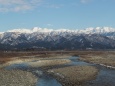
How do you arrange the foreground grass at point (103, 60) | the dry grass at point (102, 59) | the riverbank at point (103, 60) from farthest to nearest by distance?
the dry grass at point (102, 59), the foreground grass at point (103, 60), the riverbank at point (103, 60)

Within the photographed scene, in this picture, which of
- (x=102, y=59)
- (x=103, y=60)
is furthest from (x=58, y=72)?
(x=102, y=59)

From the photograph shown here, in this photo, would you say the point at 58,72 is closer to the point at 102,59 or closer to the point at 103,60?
the point at 103,60

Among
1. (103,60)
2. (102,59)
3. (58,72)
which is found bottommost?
(102,59)

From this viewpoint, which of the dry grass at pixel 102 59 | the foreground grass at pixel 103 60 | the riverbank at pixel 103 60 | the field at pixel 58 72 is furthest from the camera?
the dry grass at pixel 102 59

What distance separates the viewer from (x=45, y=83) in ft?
169

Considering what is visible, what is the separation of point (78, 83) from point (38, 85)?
676cm

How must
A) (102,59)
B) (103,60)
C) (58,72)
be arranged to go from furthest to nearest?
(102,59) → (103,60) → (58,72)

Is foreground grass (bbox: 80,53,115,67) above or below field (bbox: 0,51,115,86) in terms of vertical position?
below

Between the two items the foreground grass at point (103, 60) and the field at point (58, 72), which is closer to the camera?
the field at point (58, 72)

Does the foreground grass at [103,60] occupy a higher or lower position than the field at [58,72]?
lower

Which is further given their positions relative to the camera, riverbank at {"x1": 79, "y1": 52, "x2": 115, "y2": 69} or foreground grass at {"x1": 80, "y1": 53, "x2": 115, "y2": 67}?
foreground grass at {"x1": 80, "y1": 53, "x2": 115, "y2": 67}

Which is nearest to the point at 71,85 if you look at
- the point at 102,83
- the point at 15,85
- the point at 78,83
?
the point at 78,83

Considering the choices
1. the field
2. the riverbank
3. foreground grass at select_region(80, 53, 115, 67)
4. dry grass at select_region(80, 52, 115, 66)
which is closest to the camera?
the field

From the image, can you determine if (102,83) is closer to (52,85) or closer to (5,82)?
(52,85)
